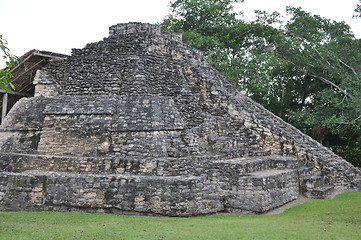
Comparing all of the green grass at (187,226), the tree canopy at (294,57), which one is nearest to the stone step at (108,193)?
the green grass at (187,226)

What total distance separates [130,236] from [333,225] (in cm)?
464

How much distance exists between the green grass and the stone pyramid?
0.64 m

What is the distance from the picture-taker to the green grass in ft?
22.8

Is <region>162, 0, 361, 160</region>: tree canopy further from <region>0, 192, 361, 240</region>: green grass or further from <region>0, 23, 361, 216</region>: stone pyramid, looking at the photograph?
<region>0, 192, 361, 240</region>: green grass

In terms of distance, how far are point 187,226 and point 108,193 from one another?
8.97ft

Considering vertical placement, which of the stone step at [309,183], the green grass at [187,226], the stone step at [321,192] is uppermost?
the stone step at [309,183]

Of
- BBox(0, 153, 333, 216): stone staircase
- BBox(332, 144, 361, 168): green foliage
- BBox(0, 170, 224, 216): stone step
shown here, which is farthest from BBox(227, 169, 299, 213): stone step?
BBox(332, 144, 361, 168): green foliage

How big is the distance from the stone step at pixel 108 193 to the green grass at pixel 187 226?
1.20 feet

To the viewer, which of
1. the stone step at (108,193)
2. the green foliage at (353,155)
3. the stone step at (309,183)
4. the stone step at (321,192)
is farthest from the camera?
the green foliage at (353,155)

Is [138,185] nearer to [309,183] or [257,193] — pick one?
[257,193]

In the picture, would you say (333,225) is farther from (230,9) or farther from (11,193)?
(230,9)

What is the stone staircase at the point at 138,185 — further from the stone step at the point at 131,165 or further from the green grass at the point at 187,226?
the green grass at the point at 187,226

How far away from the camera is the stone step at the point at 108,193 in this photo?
916cm

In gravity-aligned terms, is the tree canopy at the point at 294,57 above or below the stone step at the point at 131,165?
above
